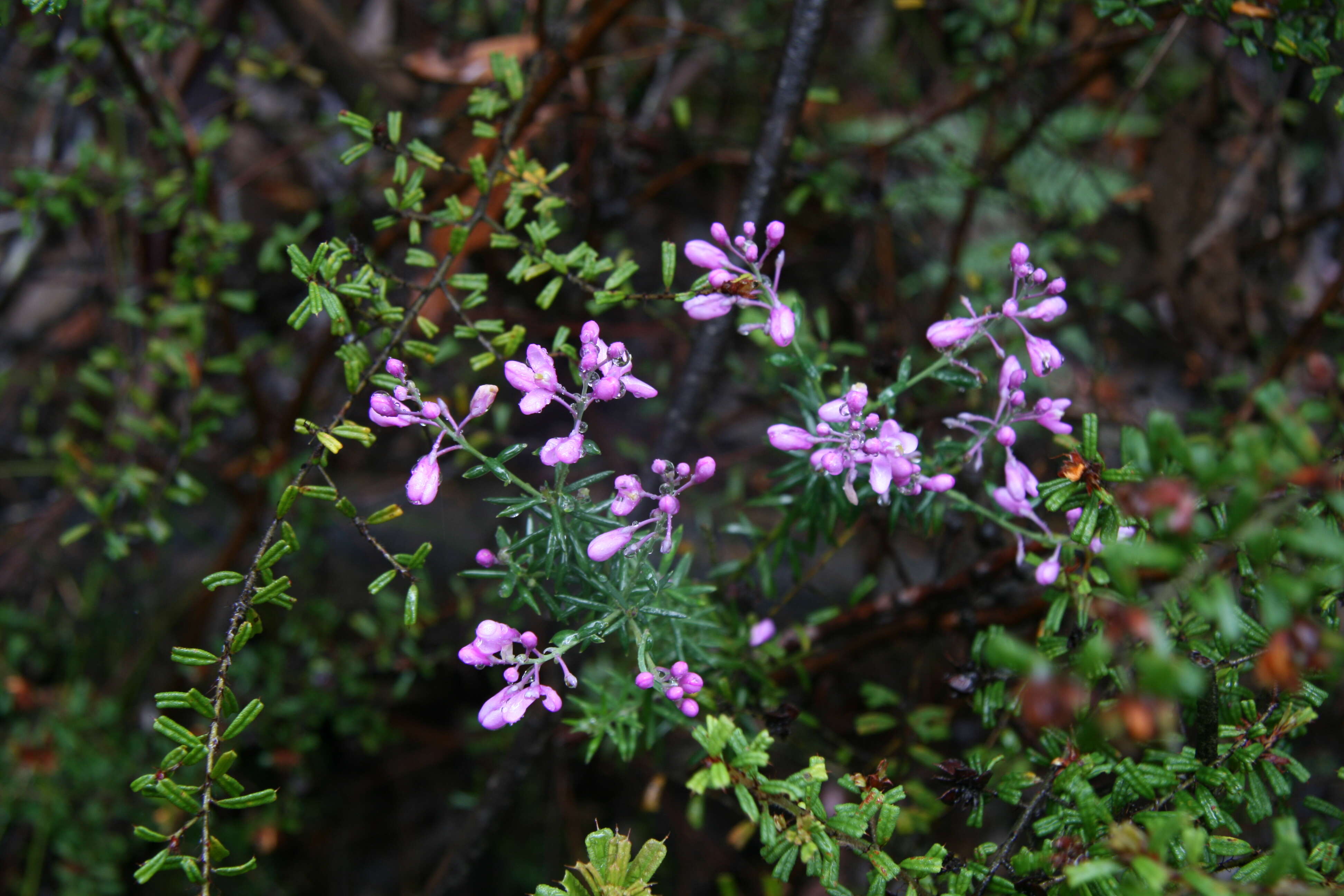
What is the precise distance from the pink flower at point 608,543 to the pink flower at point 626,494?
4 centimetres

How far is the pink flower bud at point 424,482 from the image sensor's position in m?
1.23

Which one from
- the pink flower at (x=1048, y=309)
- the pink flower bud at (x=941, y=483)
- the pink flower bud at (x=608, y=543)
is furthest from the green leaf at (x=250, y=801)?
the pink flower at (x=1048, y=309)

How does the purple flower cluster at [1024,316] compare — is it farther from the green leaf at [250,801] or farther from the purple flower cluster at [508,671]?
the green leaf at [250,801]

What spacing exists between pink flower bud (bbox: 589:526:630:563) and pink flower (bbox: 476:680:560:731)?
0.21 meters

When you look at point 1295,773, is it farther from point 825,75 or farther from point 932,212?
point 825,75

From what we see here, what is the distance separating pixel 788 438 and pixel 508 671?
563mm

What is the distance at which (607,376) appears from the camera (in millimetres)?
1237

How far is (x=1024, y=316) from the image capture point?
1308mm

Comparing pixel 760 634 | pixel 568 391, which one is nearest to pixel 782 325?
pixel 568 391

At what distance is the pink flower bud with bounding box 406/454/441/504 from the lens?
1.23 meters

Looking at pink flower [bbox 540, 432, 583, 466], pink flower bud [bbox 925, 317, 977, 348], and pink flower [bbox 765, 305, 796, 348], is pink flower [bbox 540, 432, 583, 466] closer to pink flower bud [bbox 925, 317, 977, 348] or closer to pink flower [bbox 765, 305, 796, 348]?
pink flower [bbox 765, 305, 796, 348]

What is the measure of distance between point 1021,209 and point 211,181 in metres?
2.61

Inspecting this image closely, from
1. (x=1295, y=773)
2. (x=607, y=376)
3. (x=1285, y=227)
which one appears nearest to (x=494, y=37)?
(x=607, y=376)

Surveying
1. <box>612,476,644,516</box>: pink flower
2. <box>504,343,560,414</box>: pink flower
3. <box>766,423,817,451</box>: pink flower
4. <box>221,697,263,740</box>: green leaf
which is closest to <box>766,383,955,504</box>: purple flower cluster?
<box>766,423,817,451</box>: pink flower
